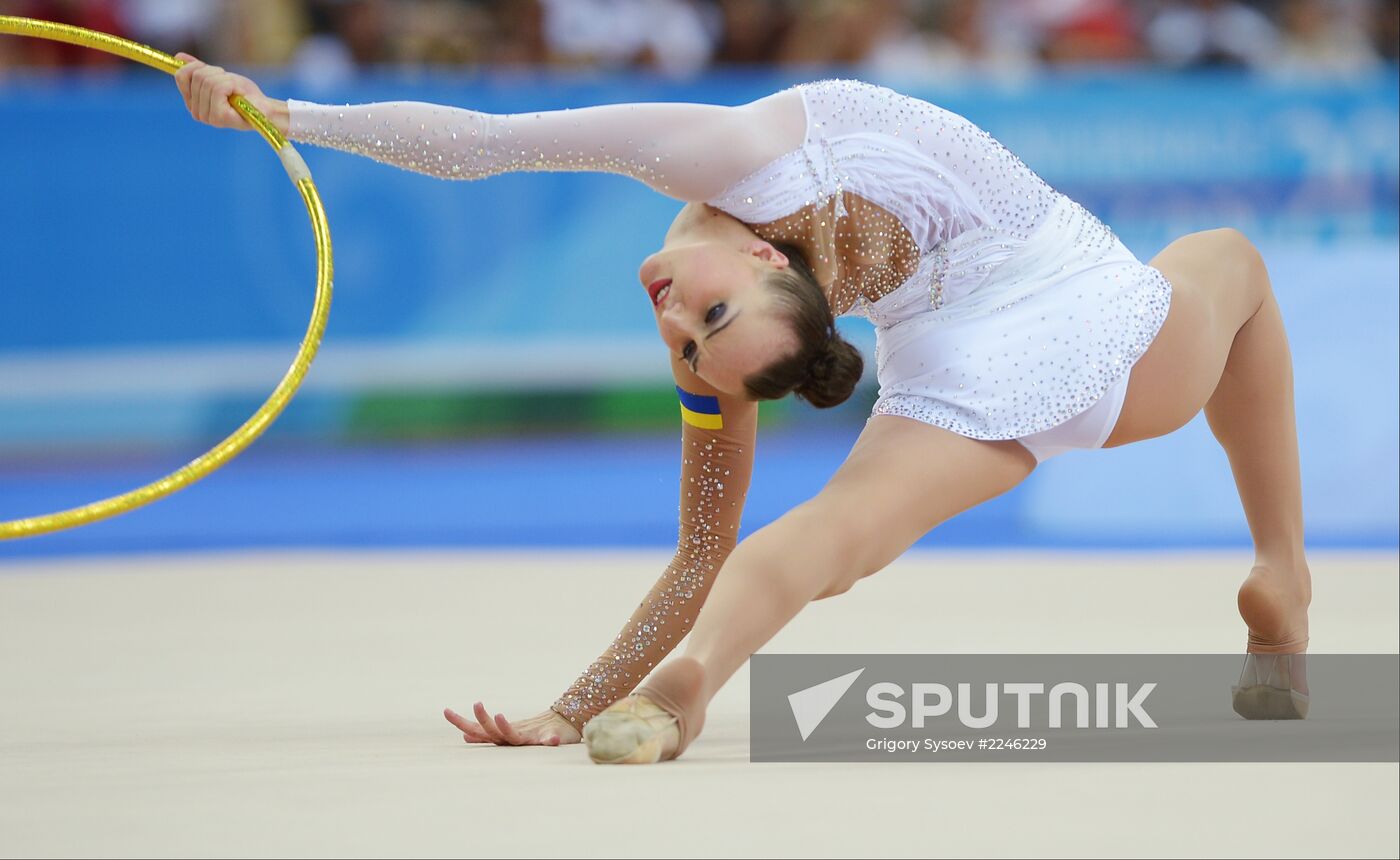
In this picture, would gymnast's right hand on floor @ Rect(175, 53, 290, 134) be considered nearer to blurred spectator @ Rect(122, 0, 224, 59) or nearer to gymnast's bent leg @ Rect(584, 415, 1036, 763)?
gymnast's bent leg @ Rect(584, 415, 1036, 763)

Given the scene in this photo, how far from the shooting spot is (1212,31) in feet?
22.2

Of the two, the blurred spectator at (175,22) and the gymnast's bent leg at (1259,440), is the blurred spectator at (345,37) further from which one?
the gymnast's bent leg at (1259,440)

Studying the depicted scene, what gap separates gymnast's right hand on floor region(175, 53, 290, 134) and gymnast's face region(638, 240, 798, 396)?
1.73 ft

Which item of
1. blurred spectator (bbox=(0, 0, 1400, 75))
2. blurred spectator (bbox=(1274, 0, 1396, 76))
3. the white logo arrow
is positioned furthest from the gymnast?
blurred spectator (bbox=(1274, 0, 1396, 76))

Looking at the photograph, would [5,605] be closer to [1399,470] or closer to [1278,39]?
[1399,470]

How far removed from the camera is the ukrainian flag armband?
2387 millimetres

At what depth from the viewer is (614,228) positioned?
550cm

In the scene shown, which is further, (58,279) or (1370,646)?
(58,279)

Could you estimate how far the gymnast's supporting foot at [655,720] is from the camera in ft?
6.45

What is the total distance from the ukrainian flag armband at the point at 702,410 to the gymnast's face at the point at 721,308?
0.77 feet

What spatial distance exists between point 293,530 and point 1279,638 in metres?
3.75

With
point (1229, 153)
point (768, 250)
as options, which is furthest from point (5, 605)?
point (1229, 153)

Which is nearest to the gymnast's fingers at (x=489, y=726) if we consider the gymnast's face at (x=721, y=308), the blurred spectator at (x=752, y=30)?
the gymnast's face at (x=721, y=308)

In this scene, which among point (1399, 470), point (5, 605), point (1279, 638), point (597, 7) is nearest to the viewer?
point (1279, 638)
